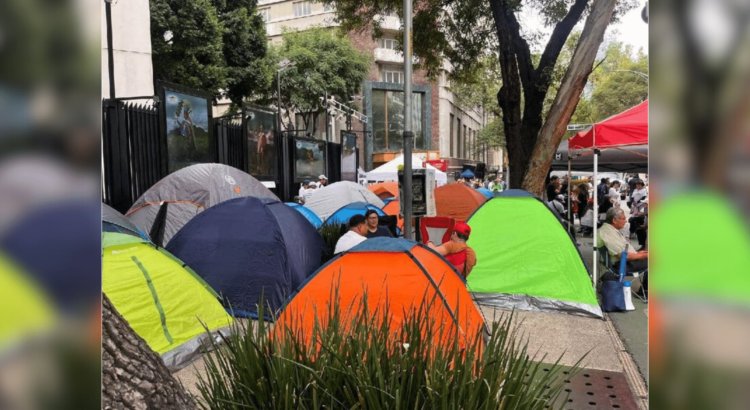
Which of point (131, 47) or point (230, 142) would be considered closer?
point (230, 142)

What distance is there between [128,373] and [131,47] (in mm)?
18748

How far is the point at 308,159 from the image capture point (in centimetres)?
2114

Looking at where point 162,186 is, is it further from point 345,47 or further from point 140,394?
point 345,47

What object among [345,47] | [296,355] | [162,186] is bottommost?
[296,355]

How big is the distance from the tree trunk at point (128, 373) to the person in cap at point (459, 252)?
4535mm

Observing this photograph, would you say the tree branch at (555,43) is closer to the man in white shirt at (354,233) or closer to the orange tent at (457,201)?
the orange tent at (457,201)

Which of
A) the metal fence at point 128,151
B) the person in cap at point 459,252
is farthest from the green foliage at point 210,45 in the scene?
the person in cap at point 459,252

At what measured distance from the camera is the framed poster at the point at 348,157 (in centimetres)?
2525

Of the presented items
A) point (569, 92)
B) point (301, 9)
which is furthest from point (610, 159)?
point (301, 9)

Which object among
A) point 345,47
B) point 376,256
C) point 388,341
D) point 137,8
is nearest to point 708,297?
point 388,341

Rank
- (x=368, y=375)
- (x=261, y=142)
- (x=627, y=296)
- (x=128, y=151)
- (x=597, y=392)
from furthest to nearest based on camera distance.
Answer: (x=261, y=142) → (x=128, y=151) → (x=627, y=296) → (x=597, y=392) → (x=368, y=375)

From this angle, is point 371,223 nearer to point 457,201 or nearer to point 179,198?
point 179,198

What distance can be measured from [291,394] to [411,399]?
1.52 feet

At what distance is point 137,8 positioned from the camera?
18125 millimetres
